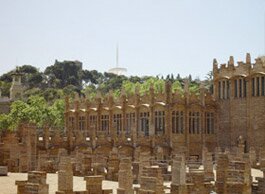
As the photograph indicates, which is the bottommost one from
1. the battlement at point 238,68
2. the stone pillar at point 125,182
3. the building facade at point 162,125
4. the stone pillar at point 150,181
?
the stone pillar at point 125,182

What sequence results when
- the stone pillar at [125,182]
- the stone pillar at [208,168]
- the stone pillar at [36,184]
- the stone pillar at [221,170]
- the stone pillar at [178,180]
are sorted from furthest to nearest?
the stone pillar at [208,168] → the stone pillar at [125,182] → the stone pillar at [221,170] → the stone pillar at [178,180] → the stone pillar at [36,184]

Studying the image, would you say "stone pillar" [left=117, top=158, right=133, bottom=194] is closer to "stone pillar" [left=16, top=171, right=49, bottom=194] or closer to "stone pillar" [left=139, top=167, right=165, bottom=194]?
"stone pillar" [left=139, top=167, right=165, bottom=194]

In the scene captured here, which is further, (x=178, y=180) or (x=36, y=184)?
(x=178, y=180)

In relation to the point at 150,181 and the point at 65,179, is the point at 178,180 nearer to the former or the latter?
the point at 150,181

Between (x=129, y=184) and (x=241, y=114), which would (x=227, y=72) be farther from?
(x=129, y=184)

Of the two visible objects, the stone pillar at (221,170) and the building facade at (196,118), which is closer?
the stone pillar at (221,170)

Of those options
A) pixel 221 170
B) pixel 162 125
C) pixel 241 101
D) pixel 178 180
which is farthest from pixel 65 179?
pixel 241 101

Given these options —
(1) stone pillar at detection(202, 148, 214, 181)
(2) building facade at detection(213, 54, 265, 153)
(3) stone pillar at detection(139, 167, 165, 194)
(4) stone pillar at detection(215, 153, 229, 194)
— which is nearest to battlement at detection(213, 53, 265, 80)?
(2) building facade at detection(213, 54, 265, 153)

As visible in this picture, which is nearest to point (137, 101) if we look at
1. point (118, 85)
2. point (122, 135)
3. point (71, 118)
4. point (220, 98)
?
point (122, 135)

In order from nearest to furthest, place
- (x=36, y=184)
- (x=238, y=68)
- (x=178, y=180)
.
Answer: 1. (x=36, y=184)
2. (x=178, y=180)
3. (x=238, y=68)

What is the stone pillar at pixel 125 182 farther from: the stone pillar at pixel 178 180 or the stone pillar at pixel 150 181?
the stone pillar at pixel 150 181

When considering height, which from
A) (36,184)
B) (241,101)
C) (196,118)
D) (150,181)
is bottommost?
(36,184)

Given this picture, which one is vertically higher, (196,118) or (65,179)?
(196,118)

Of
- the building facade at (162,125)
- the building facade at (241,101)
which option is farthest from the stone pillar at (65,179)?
the building facade at (241,101)
